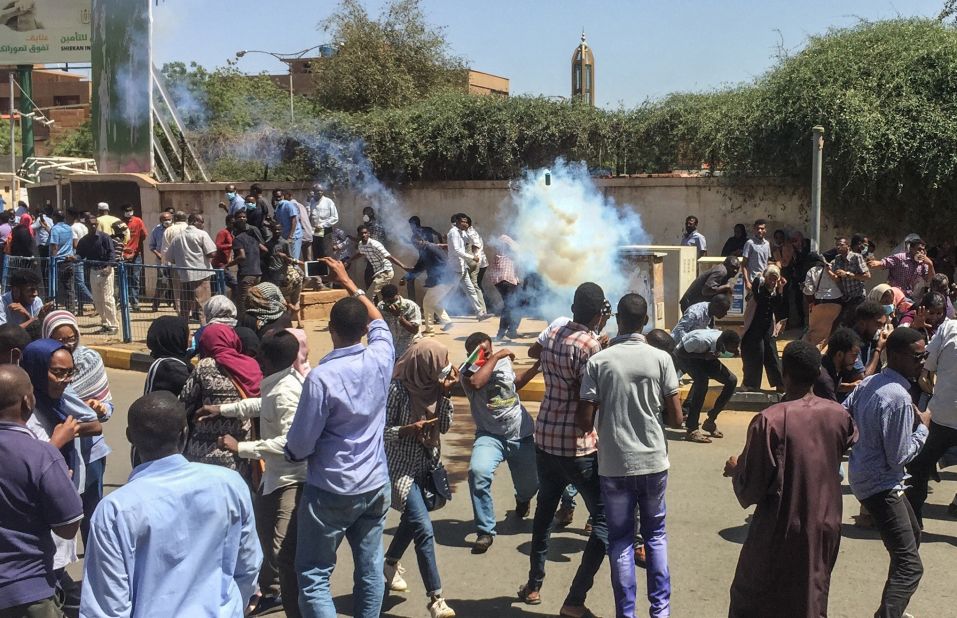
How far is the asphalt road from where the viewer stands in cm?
540

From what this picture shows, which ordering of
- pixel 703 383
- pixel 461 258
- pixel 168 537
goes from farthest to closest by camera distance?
pixel 461 258 → pixel 703 383 → pixel 168 537

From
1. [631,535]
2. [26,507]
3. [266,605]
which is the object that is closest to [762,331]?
[631,535]

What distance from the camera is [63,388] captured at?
4855mm

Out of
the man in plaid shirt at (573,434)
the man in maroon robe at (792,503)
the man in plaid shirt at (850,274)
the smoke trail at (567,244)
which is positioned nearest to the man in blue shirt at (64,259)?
the smoke trail at (567,244)

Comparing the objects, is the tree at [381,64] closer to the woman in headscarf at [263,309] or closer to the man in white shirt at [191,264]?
the man in white shirt at [191,264]

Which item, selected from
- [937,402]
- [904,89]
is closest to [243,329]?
[937,402]

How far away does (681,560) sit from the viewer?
19.8ft

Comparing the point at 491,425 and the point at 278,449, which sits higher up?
the point at 278,449

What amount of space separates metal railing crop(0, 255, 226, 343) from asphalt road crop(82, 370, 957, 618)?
5.43 meters

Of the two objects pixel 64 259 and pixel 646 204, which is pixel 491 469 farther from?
pixel 646 204

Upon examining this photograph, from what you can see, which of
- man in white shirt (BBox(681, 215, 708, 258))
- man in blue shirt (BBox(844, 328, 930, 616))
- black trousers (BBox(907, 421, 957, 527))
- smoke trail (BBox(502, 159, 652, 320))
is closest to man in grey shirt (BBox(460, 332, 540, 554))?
man in blue shirt (BBox(844, 328, 930, 616))

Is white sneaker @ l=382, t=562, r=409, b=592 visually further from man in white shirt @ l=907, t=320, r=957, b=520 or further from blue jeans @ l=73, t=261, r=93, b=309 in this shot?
blue jeans @ l=73, t=261, r=93, b=309

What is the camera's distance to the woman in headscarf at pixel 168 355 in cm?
528

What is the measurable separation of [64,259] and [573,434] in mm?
11443
